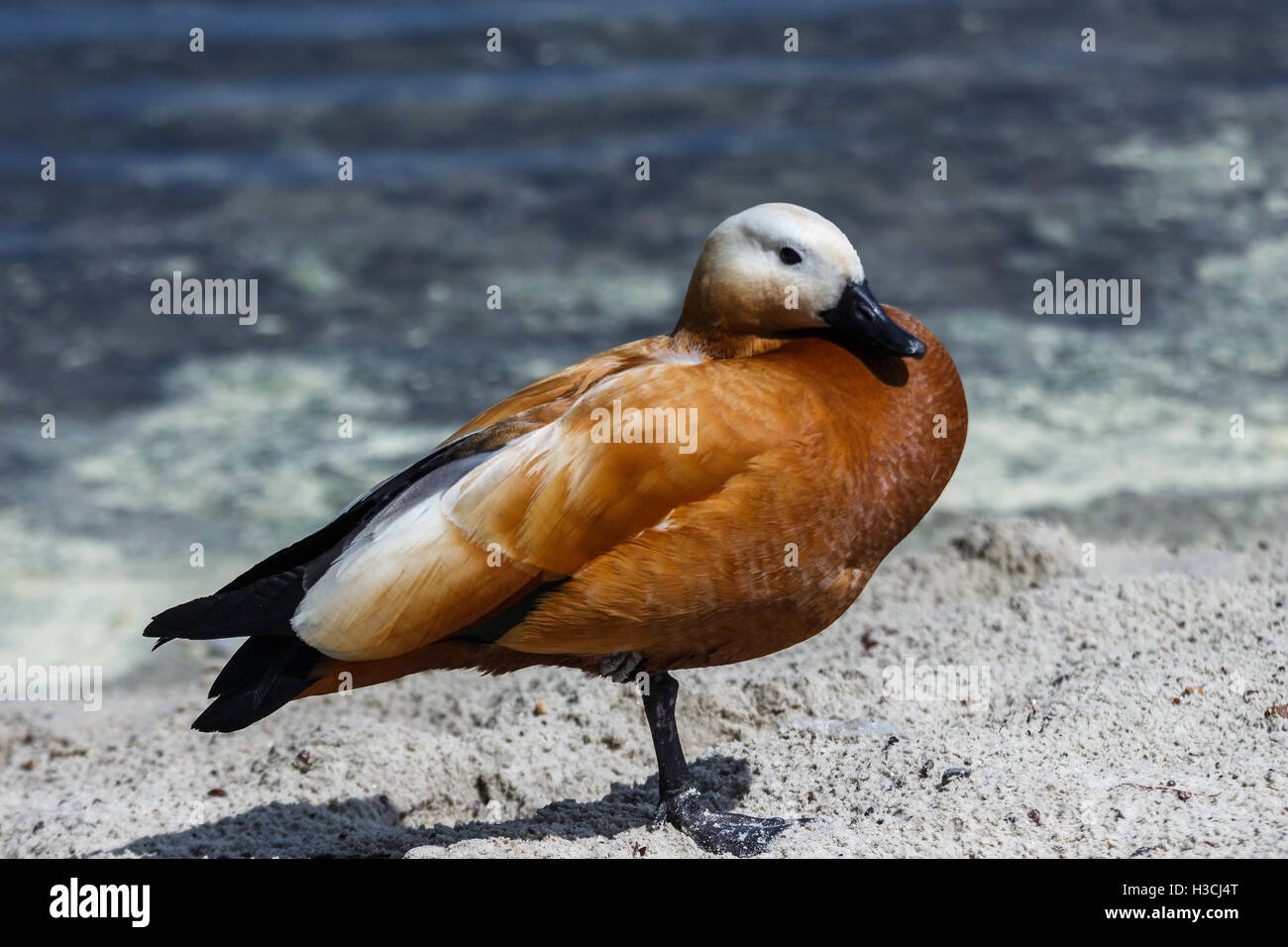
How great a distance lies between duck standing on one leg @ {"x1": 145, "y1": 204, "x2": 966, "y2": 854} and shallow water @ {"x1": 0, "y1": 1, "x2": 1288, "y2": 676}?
301 cm

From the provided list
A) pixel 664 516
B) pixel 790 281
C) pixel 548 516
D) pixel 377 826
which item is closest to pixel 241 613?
pixel 548 516

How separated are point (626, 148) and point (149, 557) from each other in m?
5.60

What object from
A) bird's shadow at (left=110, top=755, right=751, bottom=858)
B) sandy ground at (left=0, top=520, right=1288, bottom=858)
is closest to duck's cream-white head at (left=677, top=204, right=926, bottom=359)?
sandy ground at (left=0, top=520, right=1288, bottom=858)

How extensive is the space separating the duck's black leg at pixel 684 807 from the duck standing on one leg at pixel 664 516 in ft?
0.04

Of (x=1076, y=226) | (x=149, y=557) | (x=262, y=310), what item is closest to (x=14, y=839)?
(x=149, y=557)

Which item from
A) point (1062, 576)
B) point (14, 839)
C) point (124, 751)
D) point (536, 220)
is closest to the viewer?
point (14, 839)

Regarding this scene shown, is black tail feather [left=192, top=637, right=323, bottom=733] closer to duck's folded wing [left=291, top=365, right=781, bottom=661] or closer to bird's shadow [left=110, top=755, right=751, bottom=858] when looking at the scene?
duck's folded wing [left=291, top=365, right=781, bottom=661]

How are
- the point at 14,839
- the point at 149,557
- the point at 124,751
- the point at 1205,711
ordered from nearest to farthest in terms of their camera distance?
the point at 1205,711 → the point at 14,839 → the point at 124,751 → the point at 149,557

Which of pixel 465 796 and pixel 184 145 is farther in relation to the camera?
pixel 184 145

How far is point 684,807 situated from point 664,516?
938 mm

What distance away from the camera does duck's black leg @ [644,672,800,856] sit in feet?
13.6

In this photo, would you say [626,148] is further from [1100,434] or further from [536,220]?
[1100,434]

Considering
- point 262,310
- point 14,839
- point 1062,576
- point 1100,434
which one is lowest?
point 14,839

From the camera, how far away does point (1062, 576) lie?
6047mm
